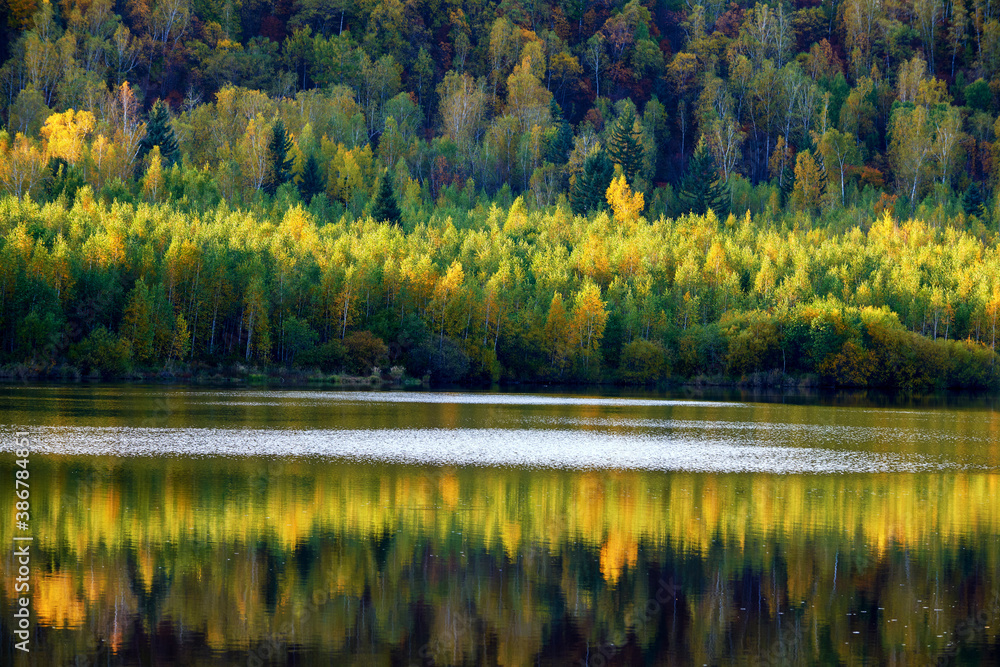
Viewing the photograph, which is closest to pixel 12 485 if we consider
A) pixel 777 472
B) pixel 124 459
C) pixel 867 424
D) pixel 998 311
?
pixel 124 459

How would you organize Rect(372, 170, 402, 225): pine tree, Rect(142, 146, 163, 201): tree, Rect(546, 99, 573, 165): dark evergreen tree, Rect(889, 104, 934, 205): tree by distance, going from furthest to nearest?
Rect(889, 104, 934, 205): tree, Rect(546, 99, 573, 165): dark evergreen tree, Rect(372, 170, 402, 225): pine tree, Rect(142, 146, 163, 201): tree

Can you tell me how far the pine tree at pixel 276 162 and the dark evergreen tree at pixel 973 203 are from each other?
8135cm

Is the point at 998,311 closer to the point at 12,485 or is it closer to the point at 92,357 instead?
the point at 92,357

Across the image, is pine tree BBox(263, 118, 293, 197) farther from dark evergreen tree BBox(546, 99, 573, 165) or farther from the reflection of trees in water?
the reflection of trees in water

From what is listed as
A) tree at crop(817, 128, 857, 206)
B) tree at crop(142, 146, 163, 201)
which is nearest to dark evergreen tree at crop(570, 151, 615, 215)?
tree at crop(817, 128, 857, 206)

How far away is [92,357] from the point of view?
7394 cm

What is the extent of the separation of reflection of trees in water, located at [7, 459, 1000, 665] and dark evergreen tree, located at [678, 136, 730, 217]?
10586 centimetres

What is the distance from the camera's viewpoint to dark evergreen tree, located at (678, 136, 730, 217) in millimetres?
131375

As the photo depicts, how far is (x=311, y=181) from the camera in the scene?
12294cm

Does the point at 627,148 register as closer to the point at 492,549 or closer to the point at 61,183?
the point at 61,183

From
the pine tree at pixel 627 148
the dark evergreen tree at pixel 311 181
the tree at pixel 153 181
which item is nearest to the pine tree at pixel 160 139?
the tree at pixel 153 181

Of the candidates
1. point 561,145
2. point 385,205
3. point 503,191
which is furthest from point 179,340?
point 561,145

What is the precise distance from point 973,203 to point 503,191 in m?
57.2

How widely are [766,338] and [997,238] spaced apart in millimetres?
42592
